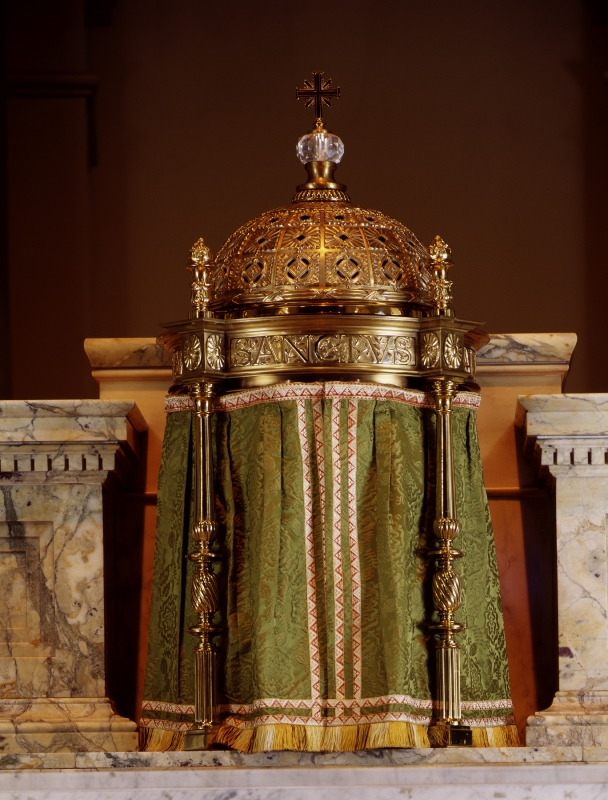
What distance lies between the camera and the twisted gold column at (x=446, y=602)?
5.22m

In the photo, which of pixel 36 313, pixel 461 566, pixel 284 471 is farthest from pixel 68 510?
pixel 36 313

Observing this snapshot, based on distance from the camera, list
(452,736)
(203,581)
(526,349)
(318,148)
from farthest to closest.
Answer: (526,349) → (318,148) → (203,581) → (452,736)

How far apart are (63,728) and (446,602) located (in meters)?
1.19

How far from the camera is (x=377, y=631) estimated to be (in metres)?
5.24

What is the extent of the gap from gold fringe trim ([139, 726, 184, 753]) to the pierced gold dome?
1.23m

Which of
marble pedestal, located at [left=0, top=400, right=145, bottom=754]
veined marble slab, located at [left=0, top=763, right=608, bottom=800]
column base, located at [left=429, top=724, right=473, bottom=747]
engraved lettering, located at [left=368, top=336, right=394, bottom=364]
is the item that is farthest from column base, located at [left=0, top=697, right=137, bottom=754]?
engraved lettering, located at [left=368, top=336, right=394, bottom=364]

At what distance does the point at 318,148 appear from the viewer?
5.84m

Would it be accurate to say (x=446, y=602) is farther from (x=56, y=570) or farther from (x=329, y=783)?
(x=56, y=570)

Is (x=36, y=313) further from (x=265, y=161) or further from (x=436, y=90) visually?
(x=436, y=90)

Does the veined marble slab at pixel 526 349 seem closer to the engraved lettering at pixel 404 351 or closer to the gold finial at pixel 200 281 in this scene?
the engraved lettering at pixel 404 351

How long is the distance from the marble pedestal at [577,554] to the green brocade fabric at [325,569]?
190 millimetres

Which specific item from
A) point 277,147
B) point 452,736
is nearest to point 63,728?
point 452,736

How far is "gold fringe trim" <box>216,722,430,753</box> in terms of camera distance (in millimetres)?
5105

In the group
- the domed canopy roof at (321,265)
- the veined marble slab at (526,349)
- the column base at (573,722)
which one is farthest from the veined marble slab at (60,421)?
the column base at (573,722)
